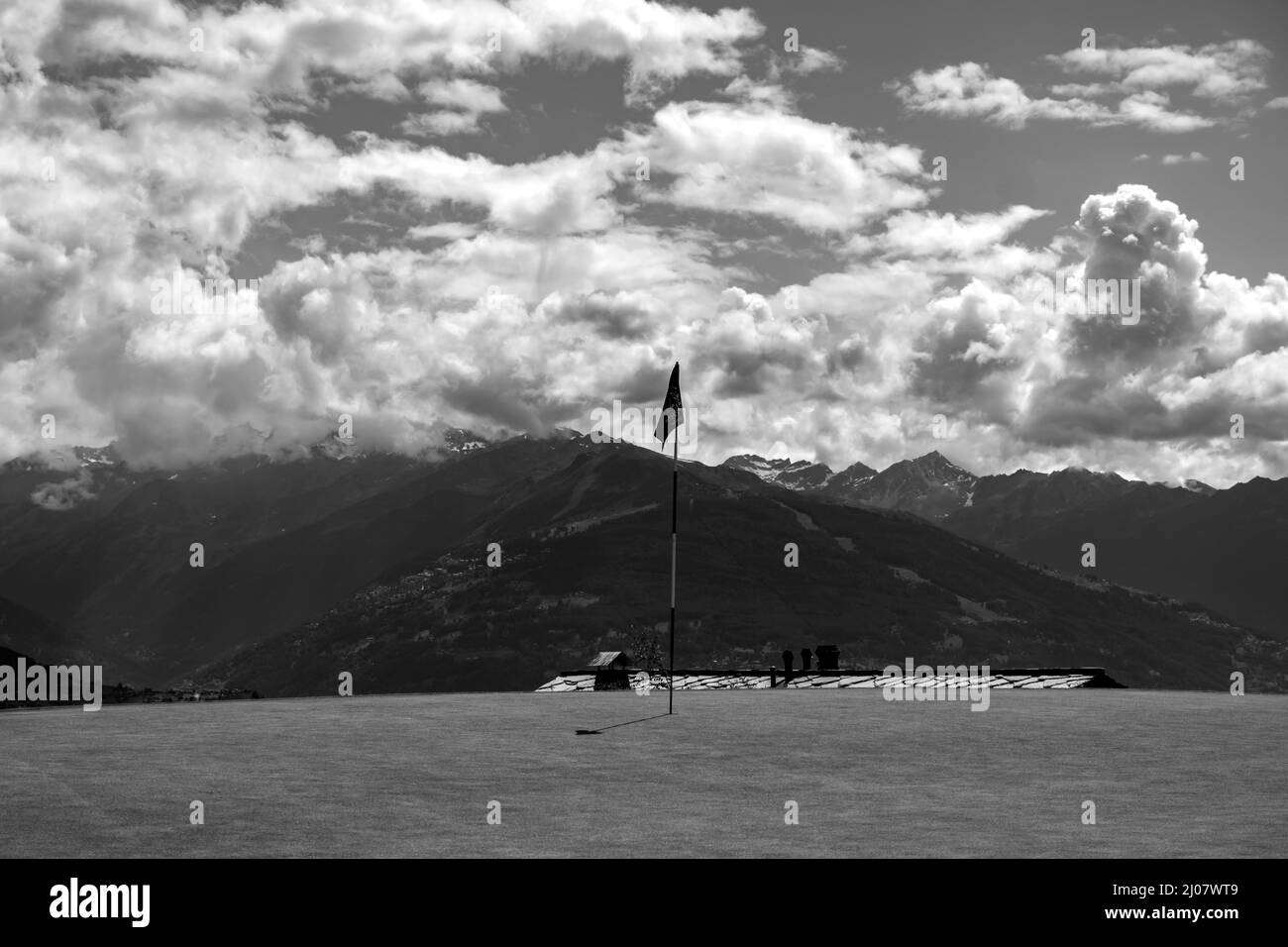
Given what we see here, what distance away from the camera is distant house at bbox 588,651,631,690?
78250 mm

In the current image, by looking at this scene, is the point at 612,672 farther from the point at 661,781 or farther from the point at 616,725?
the point at 661,781

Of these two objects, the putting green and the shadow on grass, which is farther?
the shadow on grass

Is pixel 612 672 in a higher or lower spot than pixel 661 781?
higher

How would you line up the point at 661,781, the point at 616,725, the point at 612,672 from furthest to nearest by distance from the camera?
the point at 612,672 < the point at 616,725 < the point at 661,781

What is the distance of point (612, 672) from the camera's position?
7938 centimetres

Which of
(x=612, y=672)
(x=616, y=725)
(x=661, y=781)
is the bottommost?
(x=661, y=781)

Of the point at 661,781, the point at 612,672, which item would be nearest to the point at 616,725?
the point at 661,781

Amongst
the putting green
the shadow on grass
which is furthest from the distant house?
the shadow on grass

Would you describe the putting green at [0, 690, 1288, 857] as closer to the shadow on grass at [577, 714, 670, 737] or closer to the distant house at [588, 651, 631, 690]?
the shadow on grass at [577, 714, 670, 737]

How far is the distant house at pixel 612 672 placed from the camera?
7825 cm


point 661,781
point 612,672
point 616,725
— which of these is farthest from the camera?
point 612,672

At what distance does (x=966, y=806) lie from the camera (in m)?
31.3
